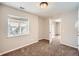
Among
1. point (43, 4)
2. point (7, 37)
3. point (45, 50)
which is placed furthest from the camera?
point (45, 50)

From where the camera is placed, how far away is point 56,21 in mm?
1987

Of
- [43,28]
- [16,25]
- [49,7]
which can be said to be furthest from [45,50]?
[49,7]

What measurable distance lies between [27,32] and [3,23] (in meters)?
0.62

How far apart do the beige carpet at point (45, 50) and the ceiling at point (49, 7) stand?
792 mm

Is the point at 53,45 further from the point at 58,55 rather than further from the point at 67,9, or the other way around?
the point at 67,9

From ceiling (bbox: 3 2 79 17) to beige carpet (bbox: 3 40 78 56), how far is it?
792 mm

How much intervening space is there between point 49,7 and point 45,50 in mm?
1108

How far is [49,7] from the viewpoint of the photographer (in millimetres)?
1788

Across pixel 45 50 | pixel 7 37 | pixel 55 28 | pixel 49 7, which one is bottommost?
pixel 45 50

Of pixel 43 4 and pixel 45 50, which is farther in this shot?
pixel 45 50

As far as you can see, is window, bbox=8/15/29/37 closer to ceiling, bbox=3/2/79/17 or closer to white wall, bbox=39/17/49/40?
ceiling, bbox=3/2/79/17

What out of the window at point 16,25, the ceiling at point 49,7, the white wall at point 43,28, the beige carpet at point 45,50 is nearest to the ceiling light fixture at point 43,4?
the ceiling at point 49,7

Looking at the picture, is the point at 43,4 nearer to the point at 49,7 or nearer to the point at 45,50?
the point at 49,7

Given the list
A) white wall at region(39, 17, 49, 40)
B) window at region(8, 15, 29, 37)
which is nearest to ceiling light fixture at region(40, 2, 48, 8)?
white wall at region(39, 17, 49, 40)
